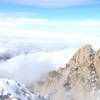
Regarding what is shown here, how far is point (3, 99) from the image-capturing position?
113750 mm

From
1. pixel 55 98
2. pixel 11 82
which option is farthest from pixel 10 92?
pixel 55 98

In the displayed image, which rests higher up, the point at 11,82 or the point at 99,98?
the point at 11,82

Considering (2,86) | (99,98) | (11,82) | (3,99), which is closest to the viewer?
(3,99)

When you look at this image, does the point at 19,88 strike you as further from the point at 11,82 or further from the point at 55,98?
the point at 55,98

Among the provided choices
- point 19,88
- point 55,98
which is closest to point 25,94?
point 19,88

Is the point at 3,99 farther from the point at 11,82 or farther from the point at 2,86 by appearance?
the point at 11,82

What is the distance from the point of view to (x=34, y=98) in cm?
12850

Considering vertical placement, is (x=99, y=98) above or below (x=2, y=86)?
below

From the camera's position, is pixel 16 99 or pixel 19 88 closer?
pixel 16 99

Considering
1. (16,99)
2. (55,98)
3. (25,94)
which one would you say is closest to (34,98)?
(25,94)

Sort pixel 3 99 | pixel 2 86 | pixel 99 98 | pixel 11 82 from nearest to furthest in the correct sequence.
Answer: pixel 3 99, pixel 2 86, pixel 11 82, pixel 99 98

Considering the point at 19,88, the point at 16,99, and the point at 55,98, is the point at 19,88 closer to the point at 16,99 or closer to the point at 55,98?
the point at 16,99

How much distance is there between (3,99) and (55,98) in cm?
8499

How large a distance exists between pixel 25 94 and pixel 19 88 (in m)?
2.54
